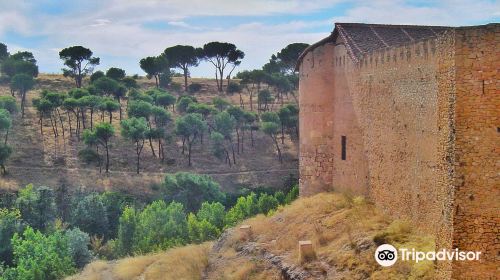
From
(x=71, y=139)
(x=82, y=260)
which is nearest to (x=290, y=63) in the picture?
(x=71, y=139)

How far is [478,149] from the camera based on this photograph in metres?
9.22

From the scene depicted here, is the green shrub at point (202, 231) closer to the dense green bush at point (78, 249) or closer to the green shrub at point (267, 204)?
the green shrub at point (267, 204)

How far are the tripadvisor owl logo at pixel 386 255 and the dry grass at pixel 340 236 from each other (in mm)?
144

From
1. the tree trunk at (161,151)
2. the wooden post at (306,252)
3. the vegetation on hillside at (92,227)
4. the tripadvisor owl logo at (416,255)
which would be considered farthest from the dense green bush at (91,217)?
the tripadvisor owl logo at (416,255)

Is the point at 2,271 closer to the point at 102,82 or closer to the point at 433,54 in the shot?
the point at 433,54

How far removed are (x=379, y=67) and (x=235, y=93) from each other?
201ft

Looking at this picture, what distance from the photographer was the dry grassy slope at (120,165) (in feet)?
151

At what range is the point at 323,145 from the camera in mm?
20594

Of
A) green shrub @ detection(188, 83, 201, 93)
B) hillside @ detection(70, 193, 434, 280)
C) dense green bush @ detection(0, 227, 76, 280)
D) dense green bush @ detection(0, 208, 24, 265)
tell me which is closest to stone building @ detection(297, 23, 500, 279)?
hillside @ detection(70, 193, 434, 280)

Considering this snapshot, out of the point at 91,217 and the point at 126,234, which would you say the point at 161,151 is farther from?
the point at 126,234

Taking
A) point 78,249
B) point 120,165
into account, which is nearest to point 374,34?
point 78,249

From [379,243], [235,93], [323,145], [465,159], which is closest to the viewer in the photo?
[465,159]

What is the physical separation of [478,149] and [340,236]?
6.35m

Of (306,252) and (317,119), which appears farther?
(317,119)
